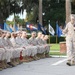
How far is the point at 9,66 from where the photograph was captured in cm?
1739

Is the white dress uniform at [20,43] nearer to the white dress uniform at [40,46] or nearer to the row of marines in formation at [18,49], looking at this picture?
the row of marines in formation at [18,49]

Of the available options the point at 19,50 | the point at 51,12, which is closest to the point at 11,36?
the point at 19,50

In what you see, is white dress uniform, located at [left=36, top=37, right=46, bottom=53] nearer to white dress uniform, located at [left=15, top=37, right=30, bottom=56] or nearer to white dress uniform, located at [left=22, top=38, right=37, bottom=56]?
white dress uniform, located at [left=22, top=38, right=37, bottom=56]

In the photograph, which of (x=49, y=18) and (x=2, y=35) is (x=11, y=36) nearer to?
(x=2, y=35)

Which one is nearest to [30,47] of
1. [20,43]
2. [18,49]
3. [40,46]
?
[20,43]

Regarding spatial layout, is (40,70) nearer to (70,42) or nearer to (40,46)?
(70,42)

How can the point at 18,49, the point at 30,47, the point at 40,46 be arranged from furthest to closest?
1. the point at 40,46
2. the point at 30,47
3. the point at 18,49

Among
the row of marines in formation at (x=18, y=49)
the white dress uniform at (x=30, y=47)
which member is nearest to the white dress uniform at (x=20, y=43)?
the row of marines in formation at (x=18, y=49)

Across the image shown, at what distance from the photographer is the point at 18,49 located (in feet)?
62.6

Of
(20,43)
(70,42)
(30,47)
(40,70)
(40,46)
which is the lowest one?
(40,70)

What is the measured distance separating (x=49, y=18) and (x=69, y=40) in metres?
48.5

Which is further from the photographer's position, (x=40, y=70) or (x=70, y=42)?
(x=70, y=42)

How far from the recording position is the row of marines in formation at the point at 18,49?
17.0 meters

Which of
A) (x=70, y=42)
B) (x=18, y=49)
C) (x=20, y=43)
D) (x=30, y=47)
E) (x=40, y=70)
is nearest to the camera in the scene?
(x=40, y=70)
